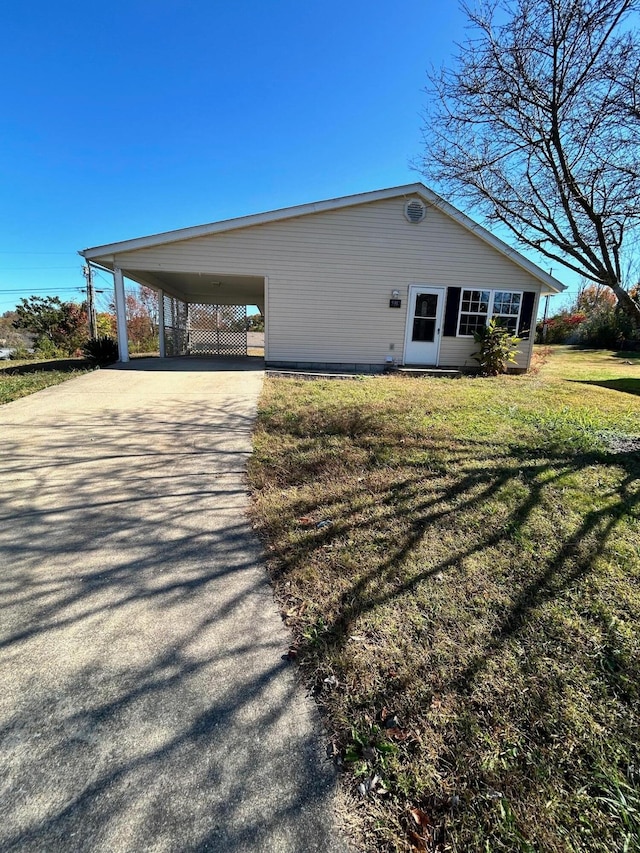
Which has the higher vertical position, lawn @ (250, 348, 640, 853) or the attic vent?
the attic vent

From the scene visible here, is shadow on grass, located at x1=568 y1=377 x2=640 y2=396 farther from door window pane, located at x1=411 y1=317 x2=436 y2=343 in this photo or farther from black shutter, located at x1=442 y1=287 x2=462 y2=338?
door window pane, located at x1=411 y1=317 x2=436 y2=343

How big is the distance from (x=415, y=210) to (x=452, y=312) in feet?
9.28

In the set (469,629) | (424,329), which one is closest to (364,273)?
(424,329)

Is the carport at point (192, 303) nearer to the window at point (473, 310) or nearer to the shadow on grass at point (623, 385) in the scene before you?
the window at point (473, 310)

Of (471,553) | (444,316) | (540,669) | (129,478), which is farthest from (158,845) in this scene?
(444,316)

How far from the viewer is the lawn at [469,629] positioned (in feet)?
3.97

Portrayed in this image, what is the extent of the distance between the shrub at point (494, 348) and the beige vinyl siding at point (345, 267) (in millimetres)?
561

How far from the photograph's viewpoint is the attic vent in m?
10.4

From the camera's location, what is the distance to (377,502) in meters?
3.06

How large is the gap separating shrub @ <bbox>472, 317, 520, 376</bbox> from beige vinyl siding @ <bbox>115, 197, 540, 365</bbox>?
22.1 inches

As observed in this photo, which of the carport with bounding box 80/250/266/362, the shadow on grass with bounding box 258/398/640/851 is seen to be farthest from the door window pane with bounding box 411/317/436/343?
the shadow on grass with bounding box 258/398/640/851

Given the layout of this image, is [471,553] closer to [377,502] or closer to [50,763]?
[377,502]

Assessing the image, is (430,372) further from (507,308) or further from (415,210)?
(415,210)

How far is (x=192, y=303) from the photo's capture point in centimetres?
1694
